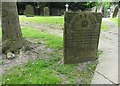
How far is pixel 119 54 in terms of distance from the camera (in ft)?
23.0

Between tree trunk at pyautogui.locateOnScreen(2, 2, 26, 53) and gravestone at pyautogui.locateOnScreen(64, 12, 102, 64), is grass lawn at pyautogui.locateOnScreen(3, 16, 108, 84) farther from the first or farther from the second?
tree trunk at pyautogui.locateOnScreen(2, 2, 26, 53)

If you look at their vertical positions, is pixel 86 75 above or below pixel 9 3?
below

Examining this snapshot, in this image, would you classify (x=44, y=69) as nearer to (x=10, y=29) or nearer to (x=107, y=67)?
(x=107, y=67)

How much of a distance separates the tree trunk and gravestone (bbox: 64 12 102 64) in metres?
1.53

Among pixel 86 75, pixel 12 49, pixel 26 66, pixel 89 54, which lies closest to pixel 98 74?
pixel 86 75

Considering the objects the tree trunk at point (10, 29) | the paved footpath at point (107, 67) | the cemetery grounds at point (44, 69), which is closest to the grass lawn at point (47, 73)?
the cemetery grounds at point (44, 69)

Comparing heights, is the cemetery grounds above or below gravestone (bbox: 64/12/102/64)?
below

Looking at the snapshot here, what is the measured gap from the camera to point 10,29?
6656 mm

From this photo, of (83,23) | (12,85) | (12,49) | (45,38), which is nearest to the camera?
(12,85)

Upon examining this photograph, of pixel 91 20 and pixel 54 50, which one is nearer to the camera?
pixel 91 20

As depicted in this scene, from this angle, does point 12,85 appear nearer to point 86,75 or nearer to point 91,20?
point 86,75

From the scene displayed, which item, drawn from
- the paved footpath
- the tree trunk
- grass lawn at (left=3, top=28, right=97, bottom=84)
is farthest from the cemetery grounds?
the tree trunk

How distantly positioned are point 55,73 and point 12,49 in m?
1.70

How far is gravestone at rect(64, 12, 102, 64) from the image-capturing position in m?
5.81
